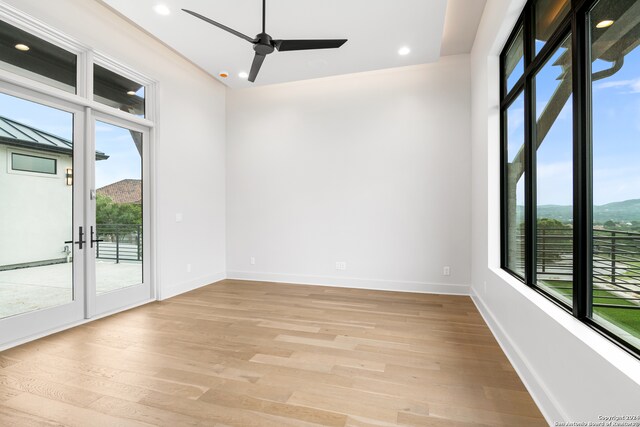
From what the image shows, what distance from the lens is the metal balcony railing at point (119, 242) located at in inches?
142

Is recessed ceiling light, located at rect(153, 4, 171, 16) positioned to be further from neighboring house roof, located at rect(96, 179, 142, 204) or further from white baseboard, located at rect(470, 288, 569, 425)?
white baseboard, located at rect(470, 288, 569, 425)

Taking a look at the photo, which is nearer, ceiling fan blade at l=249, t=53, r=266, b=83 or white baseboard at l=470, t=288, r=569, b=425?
white baseboard at l=470, t=288, r=569, b=425

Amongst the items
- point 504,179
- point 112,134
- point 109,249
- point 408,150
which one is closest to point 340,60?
point 408,150

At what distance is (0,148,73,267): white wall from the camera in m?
2.80

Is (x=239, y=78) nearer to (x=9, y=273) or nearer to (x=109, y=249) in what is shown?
(x=109, y=249)

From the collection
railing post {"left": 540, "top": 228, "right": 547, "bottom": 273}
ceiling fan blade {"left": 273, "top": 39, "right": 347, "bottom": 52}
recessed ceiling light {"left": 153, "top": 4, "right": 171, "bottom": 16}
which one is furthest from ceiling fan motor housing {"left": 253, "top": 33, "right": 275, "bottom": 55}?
railing post {"left": 540, "top": 228, "right": 547, "bottom": 273}

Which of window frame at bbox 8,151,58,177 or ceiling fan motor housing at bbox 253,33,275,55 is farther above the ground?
ceiling fan motor housing at bbox 253,33,275,55

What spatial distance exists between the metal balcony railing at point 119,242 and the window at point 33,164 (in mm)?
754

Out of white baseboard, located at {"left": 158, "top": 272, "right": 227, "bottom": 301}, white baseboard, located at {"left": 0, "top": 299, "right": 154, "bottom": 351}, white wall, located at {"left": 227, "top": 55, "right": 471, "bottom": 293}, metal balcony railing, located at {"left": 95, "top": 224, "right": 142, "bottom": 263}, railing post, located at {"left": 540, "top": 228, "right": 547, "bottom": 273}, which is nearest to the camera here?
railing post, located at {"left": 540, "top": 228, "right": 547, "bottom": 273}

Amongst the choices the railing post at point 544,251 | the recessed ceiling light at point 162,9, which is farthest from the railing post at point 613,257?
the recessed ceiling light at point 162,9

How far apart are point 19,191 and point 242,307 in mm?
2539

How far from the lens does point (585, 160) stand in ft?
5.55

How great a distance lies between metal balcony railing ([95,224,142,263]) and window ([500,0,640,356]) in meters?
4.38

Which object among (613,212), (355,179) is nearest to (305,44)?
(355,179)
